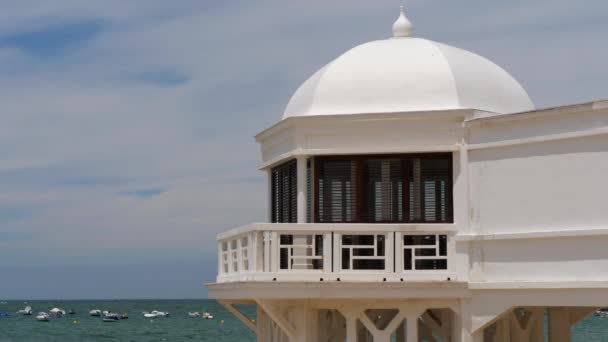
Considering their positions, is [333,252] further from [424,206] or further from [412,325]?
[424,206]

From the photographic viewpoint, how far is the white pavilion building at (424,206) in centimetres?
2031

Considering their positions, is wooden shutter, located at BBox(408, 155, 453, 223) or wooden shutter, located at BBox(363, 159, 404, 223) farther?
wooden shutter, located at BBox(363, 159, 404, 223)

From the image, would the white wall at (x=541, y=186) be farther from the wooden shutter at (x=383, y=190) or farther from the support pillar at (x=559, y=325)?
the support pillar at (x=559, y=325)

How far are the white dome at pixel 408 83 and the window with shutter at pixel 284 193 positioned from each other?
4.39ft

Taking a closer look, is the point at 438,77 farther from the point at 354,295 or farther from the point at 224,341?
the point at 224,341

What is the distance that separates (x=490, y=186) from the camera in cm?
2139

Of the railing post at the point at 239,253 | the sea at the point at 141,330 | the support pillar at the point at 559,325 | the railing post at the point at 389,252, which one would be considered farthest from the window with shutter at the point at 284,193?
the sea at the point at 141,330

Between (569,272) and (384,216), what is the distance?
152 inches

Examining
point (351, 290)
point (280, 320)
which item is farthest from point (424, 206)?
point (280, 320)

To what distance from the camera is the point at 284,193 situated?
2478 centimetres

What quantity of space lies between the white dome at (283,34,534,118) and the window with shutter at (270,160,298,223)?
4.39ft

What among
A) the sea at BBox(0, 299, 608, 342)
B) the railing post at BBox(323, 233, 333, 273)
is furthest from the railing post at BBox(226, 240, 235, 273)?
the sea at BBox(0, 299, 608, 342)

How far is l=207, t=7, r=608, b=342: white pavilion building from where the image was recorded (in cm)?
2031

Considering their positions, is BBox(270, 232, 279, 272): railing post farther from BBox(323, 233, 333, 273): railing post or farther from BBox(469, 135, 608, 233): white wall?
BBox(469, 135, 608, 233): white wall
